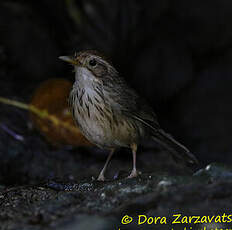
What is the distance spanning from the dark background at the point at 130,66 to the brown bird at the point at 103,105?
50.5 inches

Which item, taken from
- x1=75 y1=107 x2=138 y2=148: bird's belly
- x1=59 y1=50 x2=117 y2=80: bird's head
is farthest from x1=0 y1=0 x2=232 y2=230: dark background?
x1=59 y1=50 x2=117 y2=80: bird's head

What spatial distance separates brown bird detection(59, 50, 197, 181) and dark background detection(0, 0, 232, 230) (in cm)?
128

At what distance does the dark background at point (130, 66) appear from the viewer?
23.1 ft

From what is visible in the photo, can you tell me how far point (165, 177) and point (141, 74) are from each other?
4897 millimetres

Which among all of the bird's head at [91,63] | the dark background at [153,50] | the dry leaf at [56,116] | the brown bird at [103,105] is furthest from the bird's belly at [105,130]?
the dark background at [153,50]

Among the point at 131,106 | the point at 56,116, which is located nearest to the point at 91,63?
the point at 131,106

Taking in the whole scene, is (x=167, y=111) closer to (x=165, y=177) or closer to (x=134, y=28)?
(x=134, y=28)

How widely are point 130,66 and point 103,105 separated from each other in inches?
141

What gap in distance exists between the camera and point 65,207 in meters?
3.79

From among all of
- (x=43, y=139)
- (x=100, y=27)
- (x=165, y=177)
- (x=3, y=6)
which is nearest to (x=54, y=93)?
(x=43, y=139)

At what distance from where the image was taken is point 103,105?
16.9 feet

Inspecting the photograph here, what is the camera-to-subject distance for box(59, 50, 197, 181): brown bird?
202 inches

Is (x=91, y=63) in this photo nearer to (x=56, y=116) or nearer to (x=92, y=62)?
(x=92, y=62)

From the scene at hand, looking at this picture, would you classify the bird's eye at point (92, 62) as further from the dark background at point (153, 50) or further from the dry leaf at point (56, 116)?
the dark background at point (153, 50)
